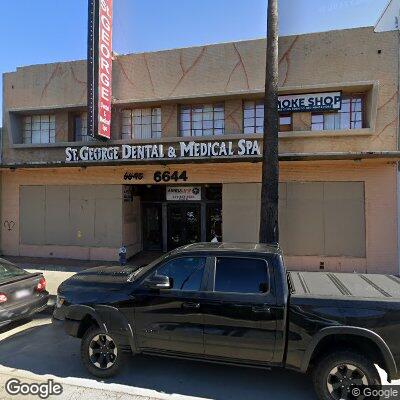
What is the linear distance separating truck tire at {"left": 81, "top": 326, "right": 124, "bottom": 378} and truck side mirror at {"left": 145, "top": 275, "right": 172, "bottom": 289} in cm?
93

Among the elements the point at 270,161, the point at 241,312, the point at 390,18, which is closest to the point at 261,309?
the point at 241,312

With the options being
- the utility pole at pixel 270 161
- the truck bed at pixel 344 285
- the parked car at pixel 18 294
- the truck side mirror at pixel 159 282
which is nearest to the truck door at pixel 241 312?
the truck bed at pixel 344 285

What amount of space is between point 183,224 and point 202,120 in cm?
436

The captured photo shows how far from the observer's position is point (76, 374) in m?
4.79

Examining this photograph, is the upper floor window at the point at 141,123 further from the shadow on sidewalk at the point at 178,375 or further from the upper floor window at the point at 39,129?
the shadow on sidewalk at the point at 178,375

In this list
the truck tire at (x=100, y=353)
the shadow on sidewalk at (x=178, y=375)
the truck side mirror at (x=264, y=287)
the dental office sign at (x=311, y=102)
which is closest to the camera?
the truck side mirror at (x=264, y=287)

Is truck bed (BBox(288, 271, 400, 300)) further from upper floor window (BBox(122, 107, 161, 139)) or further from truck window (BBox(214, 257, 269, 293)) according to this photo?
upper floor window (BBox(122, 107, 161, 139))

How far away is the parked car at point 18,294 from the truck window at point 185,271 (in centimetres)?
314

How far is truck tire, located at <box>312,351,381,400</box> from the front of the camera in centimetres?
395

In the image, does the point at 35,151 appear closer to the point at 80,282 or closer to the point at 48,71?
the point at 48,71

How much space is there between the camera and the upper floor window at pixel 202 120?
40.5 ft

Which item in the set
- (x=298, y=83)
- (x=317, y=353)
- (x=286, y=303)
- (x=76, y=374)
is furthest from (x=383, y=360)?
(x=298, y=83)

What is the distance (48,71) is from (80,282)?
11478 mm

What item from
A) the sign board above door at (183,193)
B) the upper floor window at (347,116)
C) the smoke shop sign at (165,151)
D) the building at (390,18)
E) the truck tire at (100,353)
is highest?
the building at (390,18)
